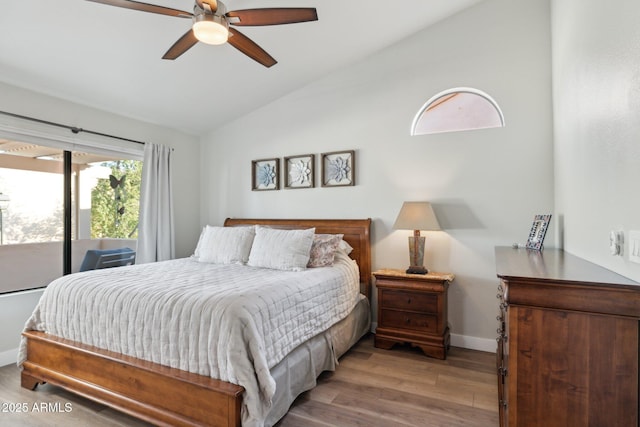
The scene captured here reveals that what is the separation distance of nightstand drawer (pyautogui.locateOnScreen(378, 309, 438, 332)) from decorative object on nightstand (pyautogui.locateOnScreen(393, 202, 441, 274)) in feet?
1.30

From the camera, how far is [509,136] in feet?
10.0

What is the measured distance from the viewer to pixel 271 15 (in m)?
2.04

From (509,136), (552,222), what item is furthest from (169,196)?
(552,222)

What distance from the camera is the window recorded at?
3.04 m

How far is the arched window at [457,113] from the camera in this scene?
10.5 feet

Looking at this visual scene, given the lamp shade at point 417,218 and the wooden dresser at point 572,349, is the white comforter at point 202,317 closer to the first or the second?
the lamp shade at point 417,218

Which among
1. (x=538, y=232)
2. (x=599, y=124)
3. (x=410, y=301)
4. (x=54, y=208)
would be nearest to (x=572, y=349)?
(x=599, y=124)

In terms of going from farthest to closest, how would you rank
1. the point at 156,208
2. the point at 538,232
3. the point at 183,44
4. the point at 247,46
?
the point at 156,208 < the point at 538,232 < the point at 247,46 < the point at 183,44

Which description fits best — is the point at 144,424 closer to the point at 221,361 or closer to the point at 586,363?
the point at 221,361

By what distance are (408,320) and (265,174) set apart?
2.47 m

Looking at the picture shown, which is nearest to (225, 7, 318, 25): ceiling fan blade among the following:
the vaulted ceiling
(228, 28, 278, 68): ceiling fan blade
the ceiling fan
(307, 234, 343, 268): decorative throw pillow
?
the ceiling fan

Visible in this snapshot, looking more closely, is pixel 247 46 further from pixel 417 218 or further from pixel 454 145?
pixel 454 145

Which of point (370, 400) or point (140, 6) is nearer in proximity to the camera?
point (140, 6)

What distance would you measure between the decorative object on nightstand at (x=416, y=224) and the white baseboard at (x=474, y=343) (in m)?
0.75
